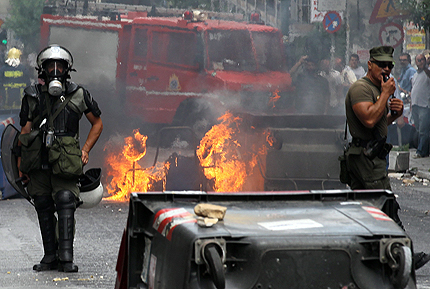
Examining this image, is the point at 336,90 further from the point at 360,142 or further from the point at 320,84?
the point at 360,142

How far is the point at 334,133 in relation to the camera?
969 cm

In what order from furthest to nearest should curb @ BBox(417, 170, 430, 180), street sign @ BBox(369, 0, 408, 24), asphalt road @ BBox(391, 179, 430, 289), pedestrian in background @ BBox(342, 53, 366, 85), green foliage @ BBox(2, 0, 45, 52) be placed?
green foliage @ BBox(2, 0, 45, 52) → street sign @ BBox(369, 0, 408, 24) → pedestrian in background @ BBox(342, 53, 366, 85) → curb @ BBox(417, 170, 430, 180) → asphalt road @ BBox(391, 179, 430, 289)

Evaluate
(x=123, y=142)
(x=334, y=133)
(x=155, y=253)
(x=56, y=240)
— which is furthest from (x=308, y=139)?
(x=155, y=253)

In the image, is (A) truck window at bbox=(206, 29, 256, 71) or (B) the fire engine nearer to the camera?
(B) the fire engine

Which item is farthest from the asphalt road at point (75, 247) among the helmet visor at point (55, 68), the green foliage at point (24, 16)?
the green foliage at point (24, 16)

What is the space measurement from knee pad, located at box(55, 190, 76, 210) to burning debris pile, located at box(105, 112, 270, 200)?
401 cm

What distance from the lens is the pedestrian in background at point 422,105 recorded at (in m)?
14.5

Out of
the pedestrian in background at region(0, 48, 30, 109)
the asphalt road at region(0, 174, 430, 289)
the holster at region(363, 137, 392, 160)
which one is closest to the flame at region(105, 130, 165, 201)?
the asphalt road at region(0, 174, 430, 289)

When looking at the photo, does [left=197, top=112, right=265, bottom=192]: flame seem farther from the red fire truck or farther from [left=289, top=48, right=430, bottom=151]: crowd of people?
[left=289, top=48, right=430, bottom=151]: crowd of people

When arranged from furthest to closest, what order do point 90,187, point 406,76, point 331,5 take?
point 331,5 → point 406,76 → point 90,187

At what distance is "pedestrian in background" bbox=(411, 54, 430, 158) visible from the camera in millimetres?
14531

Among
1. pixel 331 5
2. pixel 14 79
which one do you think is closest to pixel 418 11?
pixel 331 5

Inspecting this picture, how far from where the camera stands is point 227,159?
1015 centimetres

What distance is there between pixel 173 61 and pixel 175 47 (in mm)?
255
